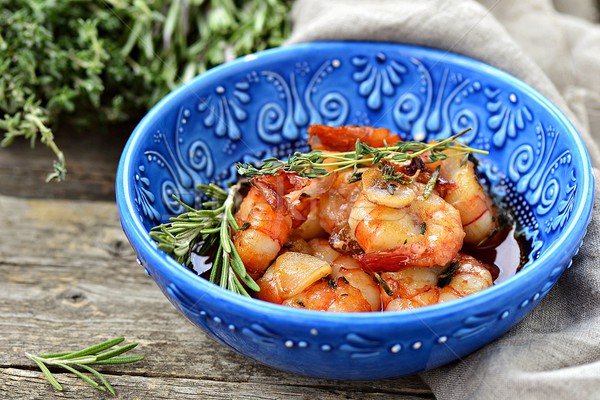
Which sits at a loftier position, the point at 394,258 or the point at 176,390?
the point at 394,258

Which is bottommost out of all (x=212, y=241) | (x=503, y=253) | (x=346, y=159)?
(x=503, y=253)

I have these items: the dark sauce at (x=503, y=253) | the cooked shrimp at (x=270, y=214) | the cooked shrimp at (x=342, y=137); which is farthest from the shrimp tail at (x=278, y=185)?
the dark sauce at (x=503, y=253)

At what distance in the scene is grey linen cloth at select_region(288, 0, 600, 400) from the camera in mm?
1588

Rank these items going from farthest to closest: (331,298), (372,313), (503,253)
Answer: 1. (503,253)
2. (331,298)
3. (372,313)

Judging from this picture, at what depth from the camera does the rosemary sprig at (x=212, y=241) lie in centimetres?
164

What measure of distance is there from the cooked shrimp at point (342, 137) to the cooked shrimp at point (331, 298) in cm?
47

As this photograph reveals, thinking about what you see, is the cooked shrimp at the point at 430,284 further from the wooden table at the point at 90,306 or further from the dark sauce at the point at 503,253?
the wooden table at the point at 90,306

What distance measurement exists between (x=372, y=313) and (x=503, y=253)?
0.70 metres

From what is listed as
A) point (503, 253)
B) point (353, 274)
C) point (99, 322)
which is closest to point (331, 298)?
point (353, 274)

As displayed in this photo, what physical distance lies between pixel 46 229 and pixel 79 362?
78 centimetres

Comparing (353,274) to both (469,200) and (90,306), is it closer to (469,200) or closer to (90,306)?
(469,200)

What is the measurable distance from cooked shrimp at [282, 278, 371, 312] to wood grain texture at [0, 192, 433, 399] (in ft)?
0.97

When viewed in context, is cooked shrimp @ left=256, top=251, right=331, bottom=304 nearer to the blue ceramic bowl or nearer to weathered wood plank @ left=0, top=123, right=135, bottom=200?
the blue ceramic bowl

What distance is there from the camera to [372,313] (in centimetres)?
139
